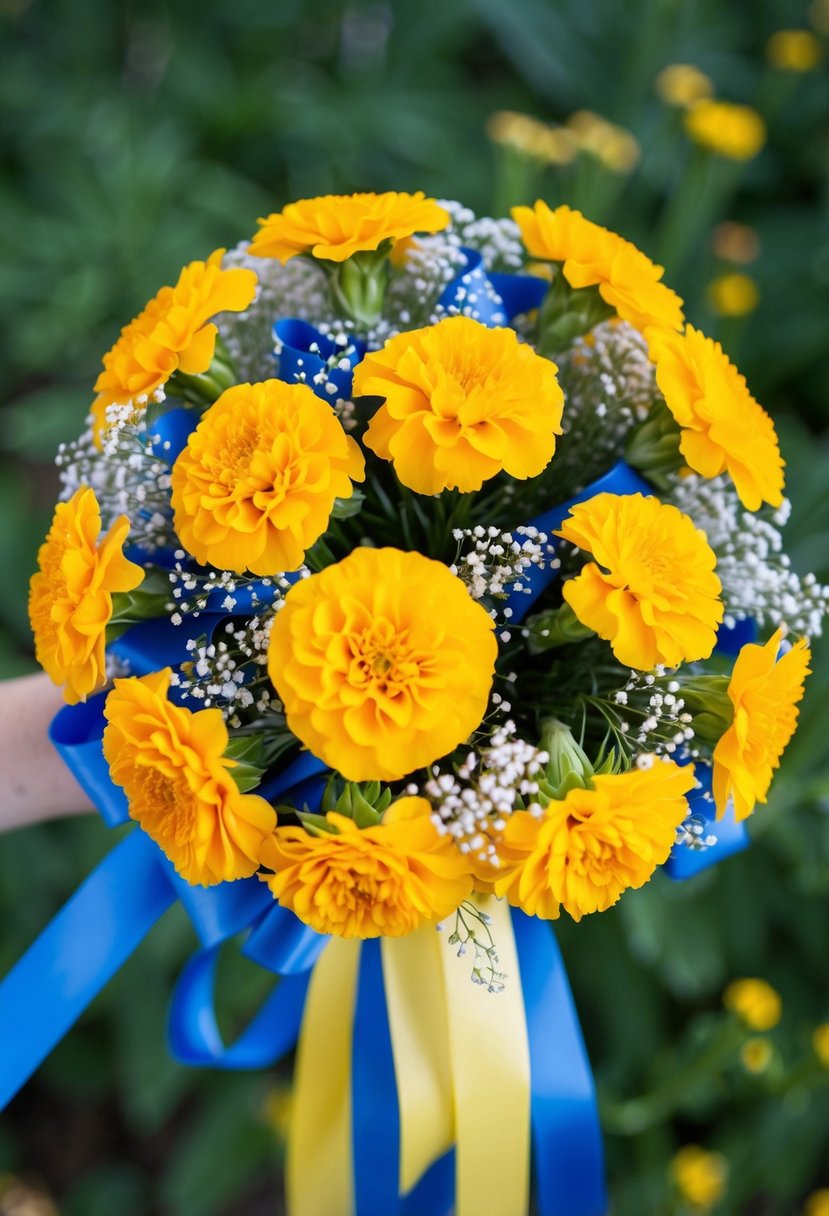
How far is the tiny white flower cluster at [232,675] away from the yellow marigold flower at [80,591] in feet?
0.12

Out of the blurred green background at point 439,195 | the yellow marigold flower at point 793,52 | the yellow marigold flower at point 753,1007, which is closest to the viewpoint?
the yellow marigold flower at point 753,1007

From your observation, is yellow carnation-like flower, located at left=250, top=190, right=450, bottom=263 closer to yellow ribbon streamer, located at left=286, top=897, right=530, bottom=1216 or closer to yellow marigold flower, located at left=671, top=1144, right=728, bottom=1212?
yellow ribbon streamer, located at left=286, top=897, right=530, bottom=1216

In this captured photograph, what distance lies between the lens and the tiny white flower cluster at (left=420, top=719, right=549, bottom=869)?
15.8 inches

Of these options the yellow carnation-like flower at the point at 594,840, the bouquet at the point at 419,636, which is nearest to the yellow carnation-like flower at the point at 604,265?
the bouquet at the point at 419,636

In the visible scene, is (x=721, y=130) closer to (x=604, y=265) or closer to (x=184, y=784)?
(x=604, y=265)

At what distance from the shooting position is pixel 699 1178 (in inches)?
34.1

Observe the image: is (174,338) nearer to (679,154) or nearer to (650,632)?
(650,632)

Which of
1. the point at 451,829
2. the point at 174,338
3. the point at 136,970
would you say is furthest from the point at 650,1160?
the point at 174,338

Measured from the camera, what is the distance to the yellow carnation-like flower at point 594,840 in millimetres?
387

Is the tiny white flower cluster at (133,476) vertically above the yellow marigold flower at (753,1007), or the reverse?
the tiny white flower cluster at (133,476)

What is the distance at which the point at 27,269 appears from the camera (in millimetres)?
1363

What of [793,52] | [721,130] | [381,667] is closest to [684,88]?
[721,130]

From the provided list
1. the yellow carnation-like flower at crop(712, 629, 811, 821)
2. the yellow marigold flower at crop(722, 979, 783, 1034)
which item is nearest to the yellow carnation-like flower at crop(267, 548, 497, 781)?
the yellow carnation-like flower at crop(712, 629, 811, 821)

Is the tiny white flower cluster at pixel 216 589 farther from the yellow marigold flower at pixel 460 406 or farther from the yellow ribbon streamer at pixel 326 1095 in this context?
the yellow ribbon streamer at pixel 326 1095
